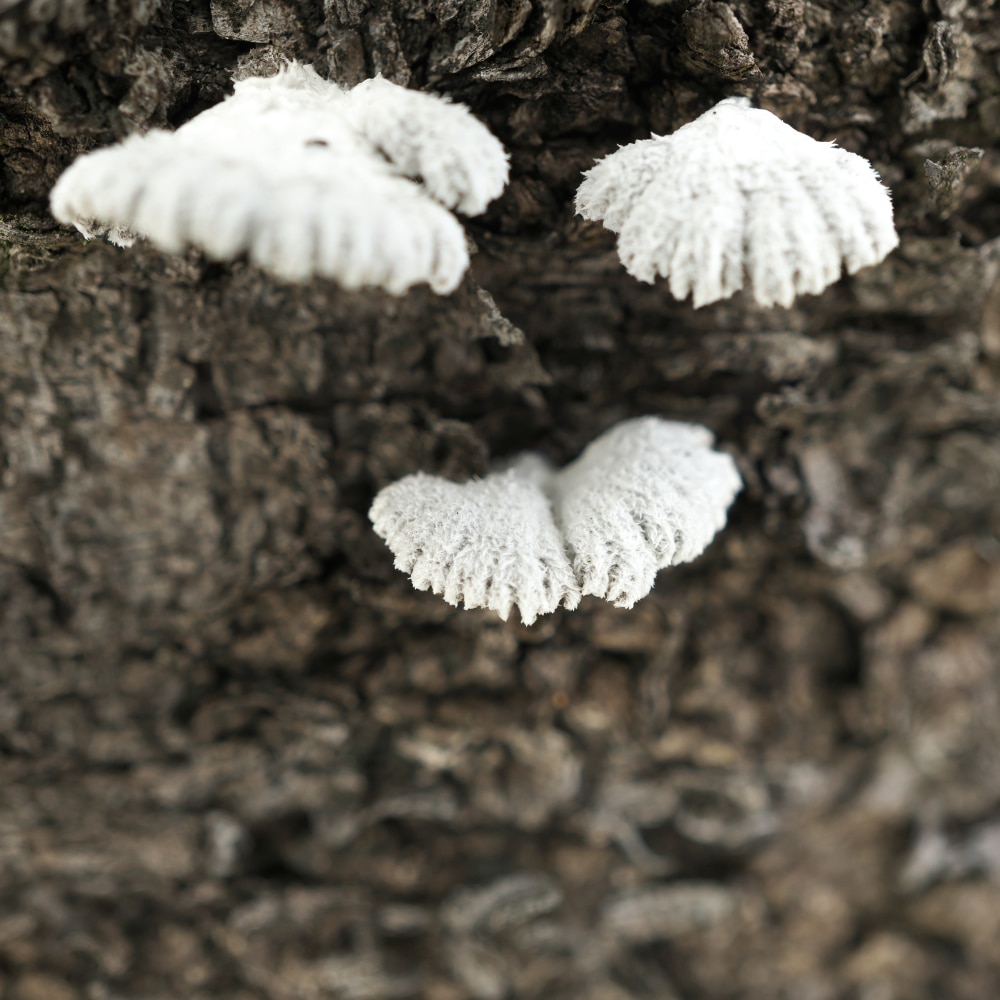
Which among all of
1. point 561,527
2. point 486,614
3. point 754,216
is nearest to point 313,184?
point 754,216

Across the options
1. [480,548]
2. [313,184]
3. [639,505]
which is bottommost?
[480,548]

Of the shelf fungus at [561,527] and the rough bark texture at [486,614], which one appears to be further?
the rough bark texture at [486,614]

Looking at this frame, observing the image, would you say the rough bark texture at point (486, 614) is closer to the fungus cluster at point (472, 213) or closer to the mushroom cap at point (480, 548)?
the fungus cluster at point (472, 213)

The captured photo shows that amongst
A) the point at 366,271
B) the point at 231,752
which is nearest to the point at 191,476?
the point at 231,752

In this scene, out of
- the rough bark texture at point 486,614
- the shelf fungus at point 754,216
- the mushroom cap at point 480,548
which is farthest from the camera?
the rough bark texture at point 486,614

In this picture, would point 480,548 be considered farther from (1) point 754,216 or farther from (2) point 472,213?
(1) point 754,216

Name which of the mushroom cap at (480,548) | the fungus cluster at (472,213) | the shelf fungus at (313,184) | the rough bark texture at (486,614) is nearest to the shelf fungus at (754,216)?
the fungus cluster at (472,213)

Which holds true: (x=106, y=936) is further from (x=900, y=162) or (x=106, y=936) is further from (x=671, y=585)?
(x=900, y=162)
